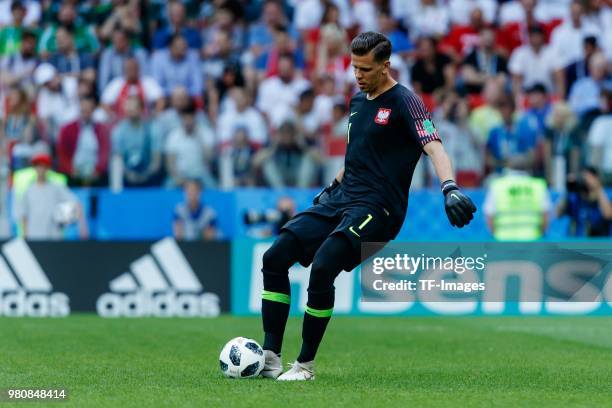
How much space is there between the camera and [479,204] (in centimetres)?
1864

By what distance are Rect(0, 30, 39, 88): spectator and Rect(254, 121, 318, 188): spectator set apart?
426 centimetres

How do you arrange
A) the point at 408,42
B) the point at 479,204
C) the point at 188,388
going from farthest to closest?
the point at 408,42 < the point at 479,204 < the point at 188,388

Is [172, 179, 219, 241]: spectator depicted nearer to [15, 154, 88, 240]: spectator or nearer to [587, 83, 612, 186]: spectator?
[15, 154, 88, 240]: spectator

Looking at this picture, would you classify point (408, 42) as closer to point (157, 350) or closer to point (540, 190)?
point (540, 190)

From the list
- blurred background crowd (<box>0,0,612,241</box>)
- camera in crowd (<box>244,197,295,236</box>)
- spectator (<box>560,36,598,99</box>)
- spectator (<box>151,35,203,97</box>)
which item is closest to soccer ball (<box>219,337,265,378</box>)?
blurred background crowd (<box>0,0,612,241</box>)

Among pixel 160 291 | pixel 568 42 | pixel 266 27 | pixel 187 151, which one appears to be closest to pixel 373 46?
pixel 160 291

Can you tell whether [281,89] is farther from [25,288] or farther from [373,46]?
[373,46]

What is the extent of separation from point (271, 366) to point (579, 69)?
1280cm

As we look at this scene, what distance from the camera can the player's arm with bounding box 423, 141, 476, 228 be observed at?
26.7ft

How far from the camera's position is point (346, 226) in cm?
877

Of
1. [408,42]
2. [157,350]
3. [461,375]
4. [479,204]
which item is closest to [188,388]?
[461,375]

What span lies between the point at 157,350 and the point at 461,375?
3.10m

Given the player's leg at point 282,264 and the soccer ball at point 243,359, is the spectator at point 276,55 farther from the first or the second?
the soccer ball at point 243,359

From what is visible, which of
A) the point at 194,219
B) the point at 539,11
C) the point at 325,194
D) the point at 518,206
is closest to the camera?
the point at 325,194
